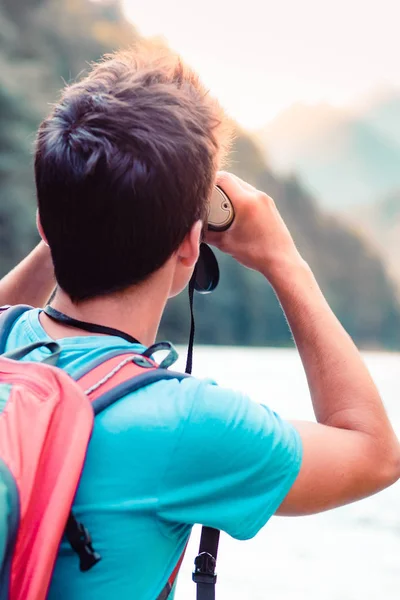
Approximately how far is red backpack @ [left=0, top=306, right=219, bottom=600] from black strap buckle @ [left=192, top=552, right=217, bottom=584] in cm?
12

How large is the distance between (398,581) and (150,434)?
2.40 meters

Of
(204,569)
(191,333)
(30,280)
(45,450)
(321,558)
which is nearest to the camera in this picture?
(45,450)

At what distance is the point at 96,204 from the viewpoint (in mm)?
697

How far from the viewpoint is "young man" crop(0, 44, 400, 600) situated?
0.65 meters

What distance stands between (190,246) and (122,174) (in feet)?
0.33

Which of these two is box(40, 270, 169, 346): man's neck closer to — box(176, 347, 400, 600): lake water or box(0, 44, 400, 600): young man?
box(0, 44, 400, 600): young man

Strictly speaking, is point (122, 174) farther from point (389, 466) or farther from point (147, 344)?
point (389, 466)

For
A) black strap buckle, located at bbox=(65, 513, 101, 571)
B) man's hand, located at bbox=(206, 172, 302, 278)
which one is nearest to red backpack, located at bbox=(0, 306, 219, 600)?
black strap buckle, located at bbox=(65, 513, 101, 571)

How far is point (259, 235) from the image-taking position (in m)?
0.86

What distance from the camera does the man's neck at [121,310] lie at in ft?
2.44

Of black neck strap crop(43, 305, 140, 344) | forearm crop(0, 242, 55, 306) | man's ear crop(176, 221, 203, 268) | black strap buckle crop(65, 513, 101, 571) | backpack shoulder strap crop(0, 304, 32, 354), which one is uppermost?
man's ear crop(176, 221, 203, 268)

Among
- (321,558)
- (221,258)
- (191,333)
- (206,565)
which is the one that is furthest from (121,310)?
Answer: (221,258)

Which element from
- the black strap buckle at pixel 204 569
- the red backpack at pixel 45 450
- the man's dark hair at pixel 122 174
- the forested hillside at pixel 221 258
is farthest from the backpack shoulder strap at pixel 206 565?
the forested hillside at pixel 221 258

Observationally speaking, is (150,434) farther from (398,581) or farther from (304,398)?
(304,398)
